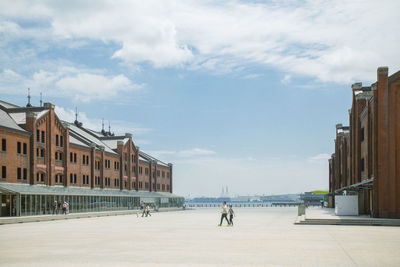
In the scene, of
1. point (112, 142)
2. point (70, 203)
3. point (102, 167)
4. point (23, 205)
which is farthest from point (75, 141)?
point (23, 205)

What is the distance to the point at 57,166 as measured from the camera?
207 ft

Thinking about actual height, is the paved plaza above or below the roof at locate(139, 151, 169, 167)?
below

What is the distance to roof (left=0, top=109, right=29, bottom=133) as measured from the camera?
173 ft

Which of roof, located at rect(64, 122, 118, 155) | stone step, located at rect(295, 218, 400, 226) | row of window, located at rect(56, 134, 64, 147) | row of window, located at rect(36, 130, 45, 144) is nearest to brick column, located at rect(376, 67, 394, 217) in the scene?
stone step, located at rect(295, 218, 400, 226)

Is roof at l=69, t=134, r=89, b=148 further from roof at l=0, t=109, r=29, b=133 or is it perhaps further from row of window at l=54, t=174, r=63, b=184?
roof at l=0, t=109, r=29, b=133

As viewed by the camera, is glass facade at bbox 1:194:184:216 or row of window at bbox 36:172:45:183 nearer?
glass facade at bbox 1:194:184:216

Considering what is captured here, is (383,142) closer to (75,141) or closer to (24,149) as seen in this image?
(24,149)

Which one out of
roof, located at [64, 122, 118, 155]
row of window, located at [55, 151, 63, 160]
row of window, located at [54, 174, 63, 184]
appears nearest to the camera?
row of window, located at [54, 174, 63, 184]

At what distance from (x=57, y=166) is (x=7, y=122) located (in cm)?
1075

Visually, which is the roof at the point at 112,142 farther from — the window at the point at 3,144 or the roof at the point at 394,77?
the roof at the point at 394,77

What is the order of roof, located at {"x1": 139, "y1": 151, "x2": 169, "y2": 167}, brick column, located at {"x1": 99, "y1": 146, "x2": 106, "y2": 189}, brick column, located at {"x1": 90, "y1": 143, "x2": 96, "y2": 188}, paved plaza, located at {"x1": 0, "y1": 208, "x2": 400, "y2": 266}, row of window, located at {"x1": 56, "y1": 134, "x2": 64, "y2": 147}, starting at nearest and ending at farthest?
paved plaza, located at {"x1": 0, "y1": 208, "x2": 400, "y2": 266} < row of window, located at {"x1": 56, "y1": 134, "x2": 64, "y2": 147} < brick column, located at {"x1": 90, "y1": 143, "x2": 96, "y2": 188} < brick column, located at {"x1": 99, "y1": 146, "x2": 106, "y2": 189} < roof, located at {"x1": 139, "y1": 151, "x2": 169, "y2": 167}

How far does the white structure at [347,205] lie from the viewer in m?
44.9

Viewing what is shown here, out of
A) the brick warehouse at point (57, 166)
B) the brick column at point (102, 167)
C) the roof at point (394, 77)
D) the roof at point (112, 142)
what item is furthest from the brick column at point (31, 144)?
the roof at point (394, 77)

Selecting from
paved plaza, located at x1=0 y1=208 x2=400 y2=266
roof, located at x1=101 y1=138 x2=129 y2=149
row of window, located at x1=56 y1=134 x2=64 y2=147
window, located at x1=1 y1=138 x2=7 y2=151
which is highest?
roof, located at x1=101 y1=138 x2=129 y2=149
